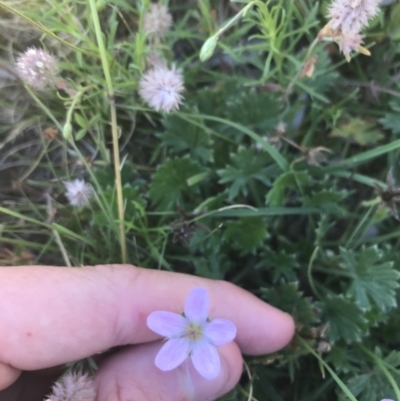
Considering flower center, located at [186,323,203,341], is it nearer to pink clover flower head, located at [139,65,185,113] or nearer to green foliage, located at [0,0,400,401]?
green foliage, located at [0,0,400,401]

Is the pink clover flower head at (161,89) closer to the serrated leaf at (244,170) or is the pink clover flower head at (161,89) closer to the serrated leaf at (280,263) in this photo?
the serrated leaf at (244,170)

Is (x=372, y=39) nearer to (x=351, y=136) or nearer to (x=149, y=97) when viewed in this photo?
(x=351, y=136)

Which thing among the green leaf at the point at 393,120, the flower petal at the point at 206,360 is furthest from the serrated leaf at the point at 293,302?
the green leaf at the point at 393,120

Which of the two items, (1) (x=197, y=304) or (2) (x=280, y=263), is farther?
(2) (x=280, y=263)

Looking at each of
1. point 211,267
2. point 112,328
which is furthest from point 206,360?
point 211,267

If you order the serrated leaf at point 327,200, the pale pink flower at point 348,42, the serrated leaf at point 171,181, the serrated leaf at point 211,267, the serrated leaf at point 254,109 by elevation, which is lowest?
the serrated leaf at point 211,267

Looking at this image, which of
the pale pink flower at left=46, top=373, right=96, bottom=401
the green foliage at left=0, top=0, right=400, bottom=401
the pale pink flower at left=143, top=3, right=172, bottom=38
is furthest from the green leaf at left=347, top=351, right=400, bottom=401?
the pale pink flower at left=143, top=3, right=172, bottom=38

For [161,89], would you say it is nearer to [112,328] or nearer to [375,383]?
[112,328]
